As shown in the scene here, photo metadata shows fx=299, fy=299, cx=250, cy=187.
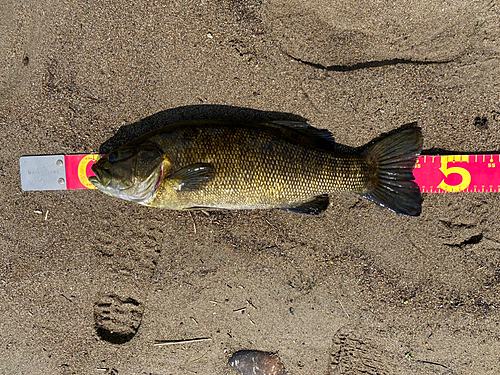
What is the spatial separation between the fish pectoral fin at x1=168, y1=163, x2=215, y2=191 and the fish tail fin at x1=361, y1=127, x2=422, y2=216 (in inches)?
59.6

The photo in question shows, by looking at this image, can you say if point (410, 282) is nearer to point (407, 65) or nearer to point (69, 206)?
point (407, 65)

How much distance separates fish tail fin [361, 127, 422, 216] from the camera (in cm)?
285

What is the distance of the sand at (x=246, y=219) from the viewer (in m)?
3.07

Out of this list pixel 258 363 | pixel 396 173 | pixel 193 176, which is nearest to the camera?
pixel 193 176

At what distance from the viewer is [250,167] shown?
265 cm

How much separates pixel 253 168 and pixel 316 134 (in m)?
0.78

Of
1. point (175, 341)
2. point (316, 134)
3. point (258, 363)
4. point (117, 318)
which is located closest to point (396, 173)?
point (316, 134)

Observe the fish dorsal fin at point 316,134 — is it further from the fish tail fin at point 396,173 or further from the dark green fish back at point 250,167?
the fish tail fin at point 396,173

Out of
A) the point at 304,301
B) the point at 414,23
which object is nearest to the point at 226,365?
the point at 304,301

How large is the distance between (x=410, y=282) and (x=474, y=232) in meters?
0.84

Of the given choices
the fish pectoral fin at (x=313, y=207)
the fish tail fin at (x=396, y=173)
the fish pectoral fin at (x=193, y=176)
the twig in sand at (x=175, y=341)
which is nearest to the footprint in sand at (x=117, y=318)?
the twig in sand at (x=175, y=341)

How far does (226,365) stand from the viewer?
3.22 meters

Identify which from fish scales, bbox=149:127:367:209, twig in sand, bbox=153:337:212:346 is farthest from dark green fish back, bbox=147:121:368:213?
twig in sand, bbox=153:337:212:346

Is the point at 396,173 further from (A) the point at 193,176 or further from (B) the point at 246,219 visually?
(A) the point at 193,176
